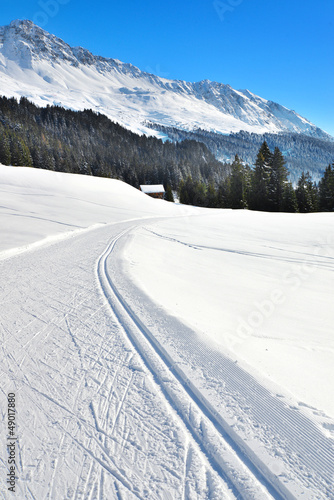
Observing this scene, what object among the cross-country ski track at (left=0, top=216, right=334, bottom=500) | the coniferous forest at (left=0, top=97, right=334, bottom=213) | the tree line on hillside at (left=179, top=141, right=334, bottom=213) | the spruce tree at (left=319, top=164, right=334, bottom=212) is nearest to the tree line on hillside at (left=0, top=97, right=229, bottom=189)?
the coniferous forest at (left=0, top=97, right=334, bottom=213)

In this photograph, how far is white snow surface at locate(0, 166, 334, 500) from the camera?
1.80m

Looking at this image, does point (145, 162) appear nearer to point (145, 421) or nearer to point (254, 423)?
point (145, 421)

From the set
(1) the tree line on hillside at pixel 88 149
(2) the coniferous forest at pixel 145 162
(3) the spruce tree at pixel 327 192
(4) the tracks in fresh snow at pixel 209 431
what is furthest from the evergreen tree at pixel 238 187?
(1) the tree line on hillside at pixel 88 149

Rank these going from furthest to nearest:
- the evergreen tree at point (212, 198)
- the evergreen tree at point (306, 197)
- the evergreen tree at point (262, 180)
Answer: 1. the evergreen tree at point (212, 198)
2. the evergreen tree at point (262, 180)
3. the evergreen tree at point (306, 197)

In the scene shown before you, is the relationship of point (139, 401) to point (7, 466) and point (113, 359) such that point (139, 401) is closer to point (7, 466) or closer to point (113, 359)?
point (113, 359)

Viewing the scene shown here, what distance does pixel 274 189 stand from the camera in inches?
1452

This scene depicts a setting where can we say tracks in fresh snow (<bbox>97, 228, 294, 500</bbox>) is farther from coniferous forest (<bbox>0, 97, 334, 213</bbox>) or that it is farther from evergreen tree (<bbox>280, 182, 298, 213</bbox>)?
coniferous forest (<bbox>0, 97, 334, 213</bbox>)

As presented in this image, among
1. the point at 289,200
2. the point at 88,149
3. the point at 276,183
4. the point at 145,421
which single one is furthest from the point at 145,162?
the point at 145,421

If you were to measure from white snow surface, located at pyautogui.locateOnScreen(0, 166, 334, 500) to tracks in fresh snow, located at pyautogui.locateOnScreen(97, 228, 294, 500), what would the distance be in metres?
0.01

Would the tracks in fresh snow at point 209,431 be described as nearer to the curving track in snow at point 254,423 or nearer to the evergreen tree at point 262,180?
the curving track in snow at point 254,423

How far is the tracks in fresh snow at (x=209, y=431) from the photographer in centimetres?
170

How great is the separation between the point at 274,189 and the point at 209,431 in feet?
130

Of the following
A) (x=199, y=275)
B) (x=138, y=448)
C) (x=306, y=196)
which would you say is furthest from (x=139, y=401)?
(x=306, y=196)

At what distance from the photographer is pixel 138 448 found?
2.01 metres
